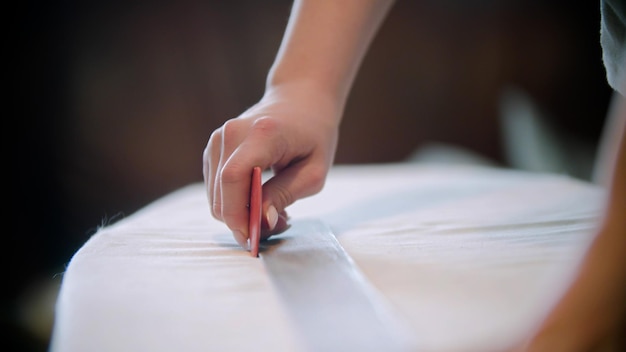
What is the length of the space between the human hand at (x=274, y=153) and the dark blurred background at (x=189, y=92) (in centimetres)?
62

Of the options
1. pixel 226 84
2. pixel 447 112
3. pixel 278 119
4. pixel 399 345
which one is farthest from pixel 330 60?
pixel 447 112

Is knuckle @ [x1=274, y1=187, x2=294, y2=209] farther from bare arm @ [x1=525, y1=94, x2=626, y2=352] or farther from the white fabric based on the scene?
bare arm @ [x1=525, y1=94, x2=626, y2=352]

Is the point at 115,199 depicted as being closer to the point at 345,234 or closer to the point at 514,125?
the point at 345,234

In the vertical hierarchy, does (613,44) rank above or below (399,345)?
above

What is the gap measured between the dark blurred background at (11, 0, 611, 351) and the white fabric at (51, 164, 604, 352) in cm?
61

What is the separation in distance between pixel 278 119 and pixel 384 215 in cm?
20

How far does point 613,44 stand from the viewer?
54 cm

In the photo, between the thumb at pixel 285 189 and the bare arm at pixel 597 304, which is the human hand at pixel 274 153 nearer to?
the thumb at pixel 285 189

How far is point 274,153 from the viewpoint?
1.79 ft

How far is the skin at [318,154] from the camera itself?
0.28 metres

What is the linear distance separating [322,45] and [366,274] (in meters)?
0.34

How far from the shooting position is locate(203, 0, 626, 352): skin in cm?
28

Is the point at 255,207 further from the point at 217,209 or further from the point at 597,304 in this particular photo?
the point at 597,304

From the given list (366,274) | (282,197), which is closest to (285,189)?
(282,197)
